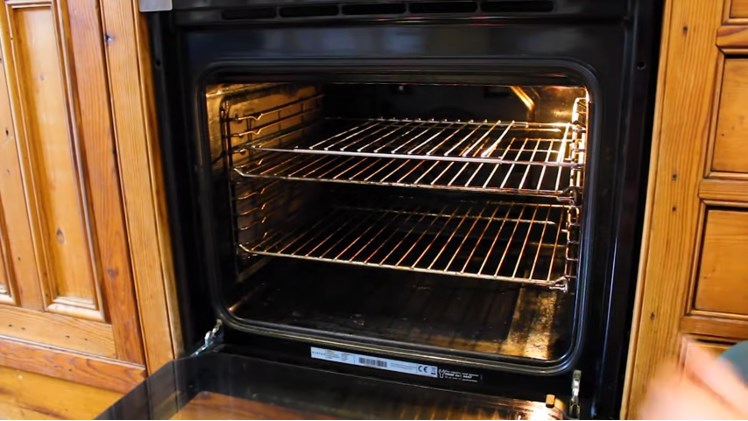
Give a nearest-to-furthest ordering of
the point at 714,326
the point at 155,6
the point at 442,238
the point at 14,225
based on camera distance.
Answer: the point at 714,326
the point at 155,6
the point at 14,225
the point at 442,238

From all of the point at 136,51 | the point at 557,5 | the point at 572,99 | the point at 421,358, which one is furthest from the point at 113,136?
the point at 572,99

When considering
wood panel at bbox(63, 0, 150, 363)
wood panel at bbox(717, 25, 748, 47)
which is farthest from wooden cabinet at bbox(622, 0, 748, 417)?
wood panel at bbox(63, 0, 150, 363)

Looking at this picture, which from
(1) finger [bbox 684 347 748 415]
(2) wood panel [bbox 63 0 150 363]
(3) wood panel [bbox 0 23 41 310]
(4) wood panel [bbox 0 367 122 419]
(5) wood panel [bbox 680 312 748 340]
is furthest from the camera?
(4) wood panel [bbox 0 367 122 419]

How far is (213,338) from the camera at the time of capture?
115cm

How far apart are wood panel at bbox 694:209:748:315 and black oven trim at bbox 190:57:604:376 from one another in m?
0.15

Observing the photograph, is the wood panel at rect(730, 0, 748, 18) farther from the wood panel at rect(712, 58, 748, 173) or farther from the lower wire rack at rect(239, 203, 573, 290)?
the lower wire rack at rect(239, 203, 573, 290)

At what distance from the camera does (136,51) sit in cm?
104

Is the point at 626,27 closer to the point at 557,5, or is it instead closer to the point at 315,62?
the point at 557,5

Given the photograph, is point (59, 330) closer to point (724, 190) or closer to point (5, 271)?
point (5, 271)

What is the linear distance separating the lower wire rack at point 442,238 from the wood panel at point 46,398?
0.44 metres

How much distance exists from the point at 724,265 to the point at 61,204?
1097mm

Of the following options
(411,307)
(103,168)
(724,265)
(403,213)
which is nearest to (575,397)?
(724,265)

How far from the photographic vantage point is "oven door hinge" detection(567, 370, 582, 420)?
0.93 m

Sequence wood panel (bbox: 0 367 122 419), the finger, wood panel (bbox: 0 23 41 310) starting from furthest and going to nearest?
1. wood panel (bbox: 0 367 122 419)
2. wood panel (bbox: 0 23 41 310)
3. the finger
